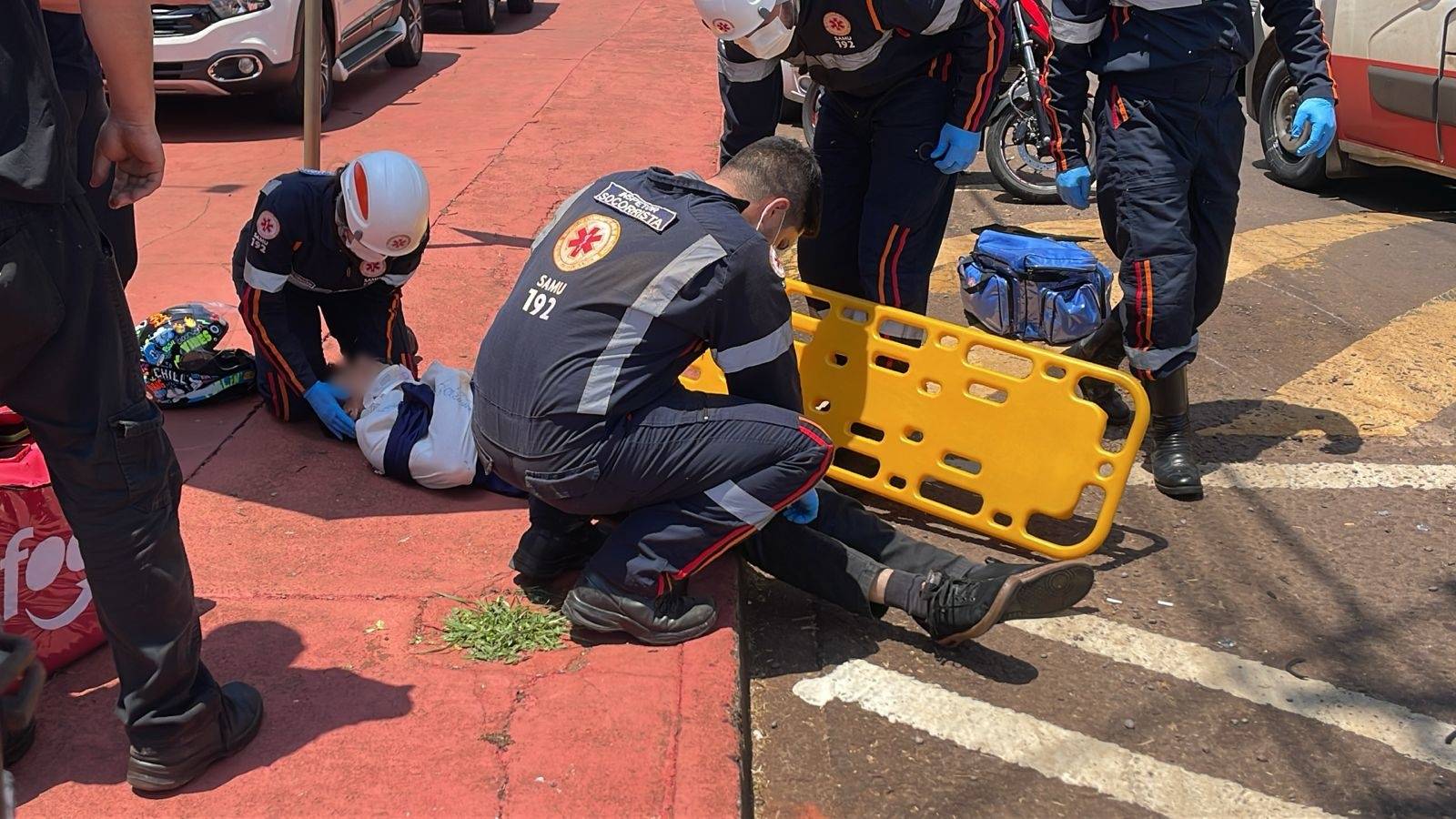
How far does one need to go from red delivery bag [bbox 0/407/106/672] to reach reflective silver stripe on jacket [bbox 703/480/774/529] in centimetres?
143

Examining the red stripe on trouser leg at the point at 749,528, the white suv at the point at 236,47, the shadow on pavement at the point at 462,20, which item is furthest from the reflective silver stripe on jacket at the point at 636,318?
the shadow on pavement at the point at 462,20

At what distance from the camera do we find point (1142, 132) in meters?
4.35

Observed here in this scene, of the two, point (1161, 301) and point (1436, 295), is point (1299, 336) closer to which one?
point (1436, 295)

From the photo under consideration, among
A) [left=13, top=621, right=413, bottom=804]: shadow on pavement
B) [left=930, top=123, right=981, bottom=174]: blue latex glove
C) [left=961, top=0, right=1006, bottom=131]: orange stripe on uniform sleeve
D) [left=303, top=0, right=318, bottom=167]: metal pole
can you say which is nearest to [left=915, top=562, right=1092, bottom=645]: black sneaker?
[left=13, top=621, right=413, bottom=804]: shadow on pavement

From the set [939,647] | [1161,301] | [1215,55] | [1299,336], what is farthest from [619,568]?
[1299,336]

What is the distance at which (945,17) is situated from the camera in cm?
408

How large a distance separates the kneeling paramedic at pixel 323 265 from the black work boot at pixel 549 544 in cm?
111

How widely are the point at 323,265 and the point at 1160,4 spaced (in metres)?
2.83

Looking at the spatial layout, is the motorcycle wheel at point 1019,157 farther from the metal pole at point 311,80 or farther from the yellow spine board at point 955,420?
the metal pole at point 311,80

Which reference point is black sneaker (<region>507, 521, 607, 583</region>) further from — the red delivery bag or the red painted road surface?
the red delivery bag

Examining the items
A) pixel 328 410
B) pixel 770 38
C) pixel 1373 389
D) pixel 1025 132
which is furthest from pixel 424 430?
pixel 1025 132

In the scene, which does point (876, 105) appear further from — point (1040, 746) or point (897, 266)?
point (1040, 746)

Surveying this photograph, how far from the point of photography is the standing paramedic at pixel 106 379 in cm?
224

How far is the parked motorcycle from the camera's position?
7734 millimetres
